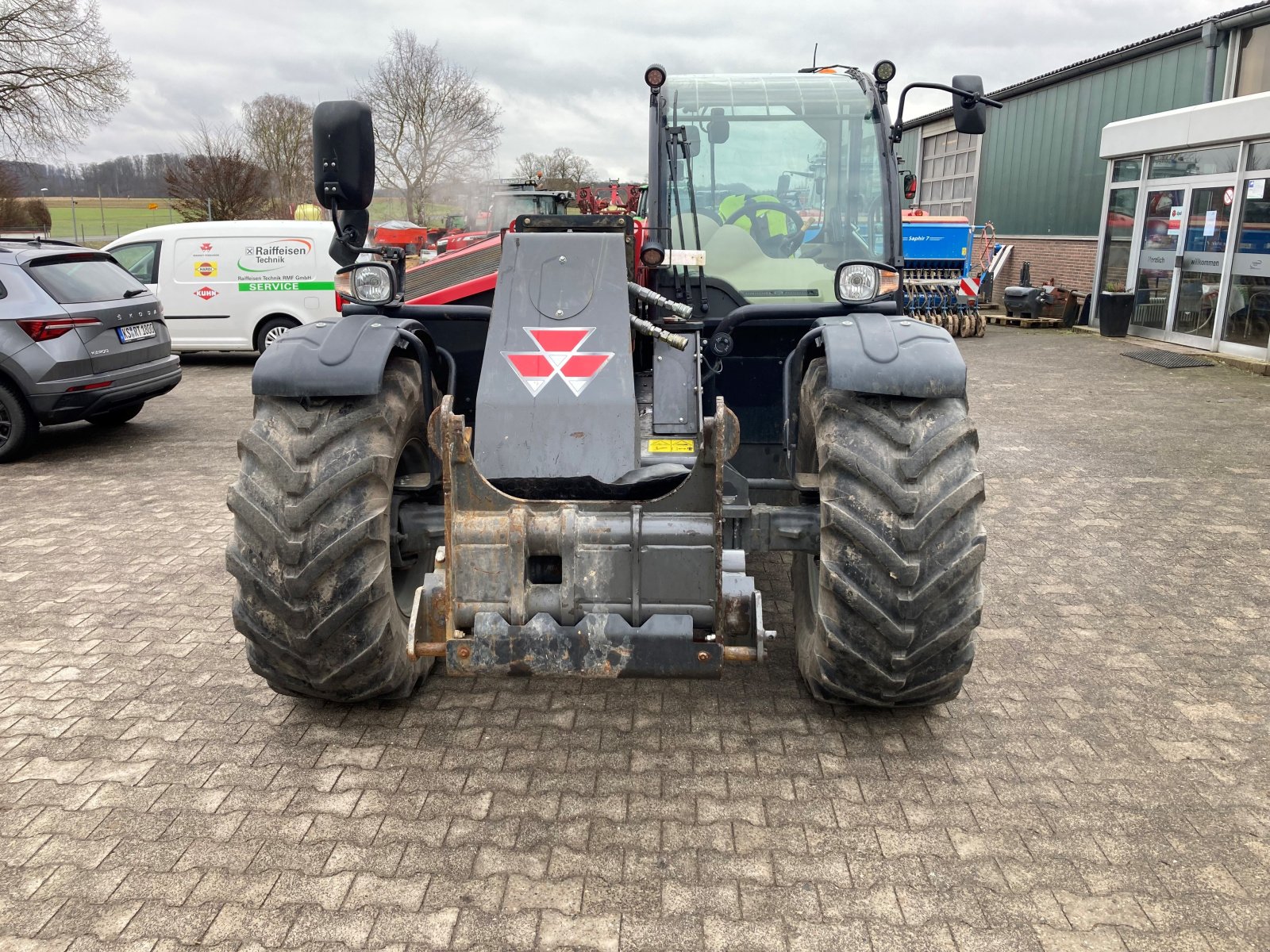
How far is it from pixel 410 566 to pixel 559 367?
3.76ft

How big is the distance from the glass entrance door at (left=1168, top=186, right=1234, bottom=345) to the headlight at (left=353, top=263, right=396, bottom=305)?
13.8 m

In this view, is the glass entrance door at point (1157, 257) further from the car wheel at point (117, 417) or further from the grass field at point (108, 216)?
the grass field at point (108, 216)

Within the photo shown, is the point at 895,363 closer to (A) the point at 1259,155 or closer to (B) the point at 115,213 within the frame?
(A) the point at 1259,155

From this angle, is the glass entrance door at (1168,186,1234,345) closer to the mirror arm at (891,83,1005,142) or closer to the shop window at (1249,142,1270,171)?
the shop window at (1249,142,1270,171)

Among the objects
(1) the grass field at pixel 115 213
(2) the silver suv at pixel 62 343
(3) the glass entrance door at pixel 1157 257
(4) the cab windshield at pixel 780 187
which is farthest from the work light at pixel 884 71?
(1) the grass field at pixel 115 213

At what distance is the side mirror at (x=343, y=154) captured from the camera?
137 inches

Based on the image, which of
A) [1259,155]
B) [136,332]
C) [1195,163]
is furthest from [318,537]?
[1195,163]

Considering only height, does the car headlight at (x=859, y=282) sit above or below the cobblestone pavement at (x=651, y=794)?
above

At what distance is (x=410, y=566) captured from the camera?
4.03 meters

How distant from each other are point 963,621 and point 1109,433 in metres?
7.20

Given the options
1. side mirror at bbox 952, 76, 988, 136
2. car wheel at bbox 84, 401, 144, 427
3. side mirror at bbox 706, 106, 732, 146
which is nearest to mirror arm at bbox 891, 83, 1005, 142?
side mirror at bbox 952, 76, 988, 136

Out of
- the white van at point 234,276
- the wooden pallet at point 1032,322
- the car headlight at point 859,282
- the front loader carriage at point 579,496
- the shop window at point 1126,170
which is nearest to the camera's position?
the front loader carriage at point 579,496

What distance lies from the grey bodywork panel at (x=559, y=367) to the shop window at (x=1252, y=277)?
12704 millimetres

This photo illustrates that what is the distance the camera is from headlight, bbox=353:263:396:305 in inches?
152
